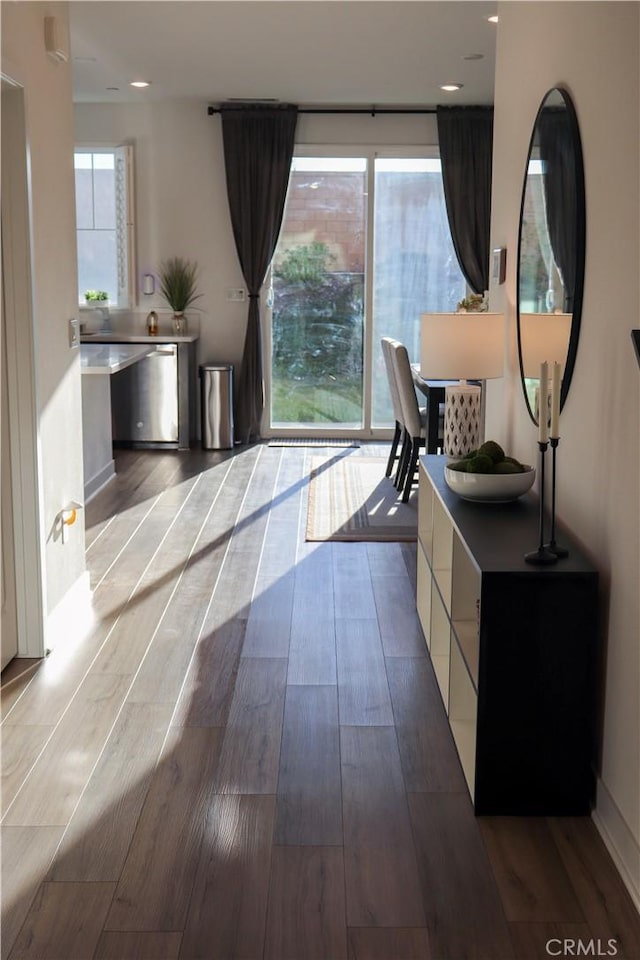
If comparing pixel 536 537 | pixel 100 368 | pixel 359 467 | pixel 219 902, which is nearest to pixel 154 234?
pixel 359 467

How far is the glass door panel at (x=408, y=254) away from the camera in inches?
328

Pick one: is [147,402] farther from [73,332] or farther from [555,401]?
[555,401]

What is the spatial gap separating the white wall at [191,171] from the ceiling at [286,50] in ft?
0.62

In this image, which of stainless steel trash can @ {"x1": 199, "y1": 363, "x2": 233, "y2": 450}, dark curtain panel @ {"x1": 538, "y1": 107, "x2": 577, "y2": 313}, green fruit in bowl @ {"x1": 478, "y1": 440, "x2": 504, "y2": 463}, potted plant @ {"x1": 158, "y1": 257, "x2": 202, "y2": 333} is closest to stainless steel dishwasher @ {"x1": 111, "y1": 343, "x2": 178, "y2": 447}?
stainless steel trash can @ {"x1": 199, "y1": 363, "x2": 233, "y2": 450}

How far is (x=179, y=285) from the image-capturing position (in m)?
8.30

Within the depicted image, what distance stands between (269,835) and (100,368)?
3.39 metres

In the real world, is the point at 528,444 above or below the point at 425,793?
above

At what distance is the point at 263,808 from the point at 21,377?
1.72 m

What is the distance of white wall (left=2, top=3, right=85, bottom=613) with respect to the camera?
3443mm

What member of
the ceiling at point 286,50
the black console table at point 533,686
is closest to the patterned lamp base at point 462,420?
the black console table at point 533,686

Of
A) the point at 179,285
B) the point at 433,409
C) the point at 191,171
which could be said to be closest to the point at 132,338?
the point at 179,285

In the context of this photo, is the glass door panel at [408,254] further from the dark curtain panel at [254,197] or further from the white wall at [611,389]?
the white wall at [611,389]

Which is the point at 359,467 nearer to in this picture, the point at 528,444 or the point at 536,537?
the point at 528,444

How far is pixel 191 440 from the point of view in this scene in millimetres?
8445
